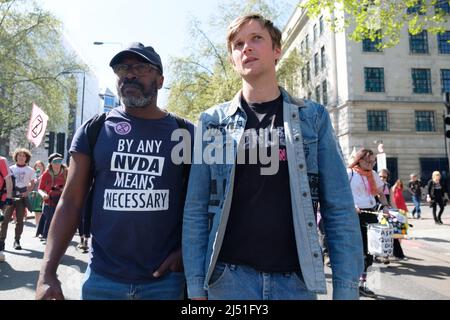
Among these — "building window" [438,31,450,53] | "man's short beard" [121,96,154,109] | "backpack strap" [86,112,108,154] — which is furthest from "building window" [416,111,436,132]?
"backpack strap" [86,112,108,154]

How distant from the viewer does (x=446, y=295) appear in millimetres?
5023

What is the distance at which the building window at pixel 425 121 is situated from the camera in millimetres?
30328

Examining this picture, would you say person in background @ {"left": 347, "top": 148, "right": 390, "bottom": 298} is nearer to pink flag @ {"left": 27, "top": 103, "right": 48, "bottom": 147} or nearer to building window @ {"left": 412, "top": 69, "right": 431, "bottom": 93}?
pink flag @ {"left": 27, "top": 103, "right": 48, "bottom": 147}

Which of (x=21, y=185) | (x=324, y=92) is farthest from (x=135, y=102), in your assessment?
(x=324, y=92)

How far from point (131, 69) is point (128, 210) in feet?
2.83

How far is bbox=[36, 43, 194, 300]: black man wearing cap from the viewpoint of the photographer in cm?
194

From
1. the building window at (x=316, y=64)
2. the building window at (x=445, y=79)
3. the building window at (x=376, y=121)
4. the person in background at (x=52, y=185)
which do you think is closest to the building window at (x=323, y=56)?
the building window at (x=316, y=64)

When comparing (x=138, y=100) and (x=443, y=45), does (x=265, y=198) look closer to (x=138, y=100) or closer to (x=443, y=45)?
(x=138, y=100)

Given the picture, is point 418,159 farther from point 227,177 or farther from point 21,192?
point 227,177

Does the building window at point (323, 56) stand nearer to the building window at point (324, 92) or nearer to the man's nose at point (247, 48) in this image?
the building window at point (324, 92)

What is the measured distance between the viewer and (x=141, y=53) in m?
2.15

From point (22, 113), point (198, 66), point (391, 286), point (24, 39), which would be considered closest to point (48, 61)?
point (24, 39)
